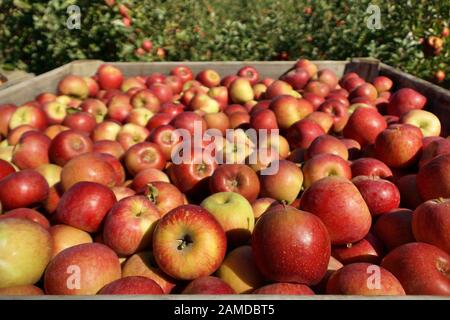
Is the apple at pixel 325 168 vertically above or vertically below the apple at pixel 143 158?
above

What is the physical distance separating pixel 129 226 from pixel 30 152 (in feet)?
4.74

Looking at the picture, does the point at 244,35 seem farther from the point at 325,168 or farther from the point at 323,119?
the point at 325,168

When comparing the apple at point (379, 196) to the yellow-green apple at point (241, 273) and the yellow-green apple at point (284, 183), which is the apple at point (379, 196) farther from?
the yellow-green apple at point (241, 273)

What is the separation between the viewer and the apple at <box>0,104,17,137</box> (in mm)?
3697

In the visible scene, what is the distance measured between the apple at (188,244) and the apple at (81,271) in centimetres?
25

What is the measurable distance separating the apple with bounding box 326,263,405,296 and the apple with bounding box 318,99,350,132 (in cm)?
210

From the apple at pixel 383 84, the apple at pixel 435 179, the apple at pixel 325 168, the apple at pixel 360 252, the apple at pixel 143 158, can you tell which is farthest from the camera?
the apple at pixel 383 84

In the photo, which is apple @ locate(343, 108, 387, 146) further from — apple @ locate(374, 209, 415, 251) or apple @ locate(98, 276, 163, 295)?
apple @ locate(98, 276, 163, 295)

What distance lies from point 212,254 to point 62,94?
3404 mm

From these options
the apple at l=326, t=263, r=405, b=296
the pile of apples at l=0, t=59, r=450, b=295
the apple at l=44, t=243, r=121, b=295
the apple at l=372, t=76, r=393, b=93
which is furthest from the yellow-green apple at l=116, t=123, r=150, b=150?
the apple at l=372, t=76, r=393, b=93

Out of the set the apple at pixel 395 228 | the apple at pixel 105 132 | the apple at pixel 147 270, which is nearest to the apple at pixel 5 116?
the apple at pixel 105 132

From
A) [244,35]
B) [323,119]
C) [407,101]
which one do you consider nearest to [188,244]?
[323,119]

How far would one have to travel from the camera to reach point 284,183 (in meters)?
2.61

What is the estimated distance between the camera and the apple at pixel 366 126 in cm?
322
